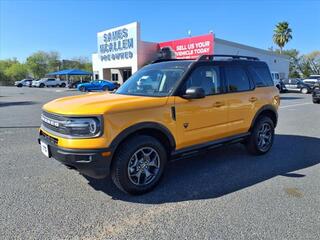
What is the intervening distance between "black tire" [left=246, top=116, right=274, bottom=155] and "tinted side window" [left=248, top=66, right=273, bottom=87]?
740 millimetres

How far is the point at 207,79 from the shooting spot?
4.95m

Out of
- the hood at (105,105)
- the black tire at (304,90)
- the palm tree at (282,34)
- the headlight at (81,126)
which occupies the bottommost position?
the black tire at (304,90)

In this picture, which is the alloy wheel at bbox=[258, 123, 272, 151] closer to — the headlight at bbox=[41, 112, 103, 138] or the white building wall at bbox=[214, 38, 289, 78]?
the headlight at bbox=[41, 112, 103, 138]

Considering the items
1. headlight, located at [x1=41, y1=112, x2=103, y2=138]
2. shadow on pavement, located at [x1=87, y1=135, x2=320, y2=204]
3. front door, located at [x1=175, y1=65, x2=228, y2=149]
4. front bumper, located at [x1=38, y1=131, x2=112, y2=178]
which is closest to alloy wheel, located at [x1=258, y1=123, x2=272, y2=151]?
shadow on pavement, located at [x1=87, y1=135, x2=320, y2=204]

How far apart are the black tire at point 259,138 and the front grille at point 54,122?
12.4 ft

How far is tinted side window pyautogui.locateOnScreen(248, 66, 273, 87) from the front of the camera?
5925 millimetres

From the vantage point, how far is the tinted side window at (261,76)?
233 inches

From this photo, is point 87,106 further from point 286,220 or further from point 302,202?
point 302,202

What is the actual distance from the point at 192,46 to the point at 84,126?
24.5 metres

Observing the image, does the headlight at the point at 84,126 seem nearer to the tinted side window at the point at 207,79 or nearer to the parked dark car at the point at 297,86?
the tinted side window at the point at 207,79

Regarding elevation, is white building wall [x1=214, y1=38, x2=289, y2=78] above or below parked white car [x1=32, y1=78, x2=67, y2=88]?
above

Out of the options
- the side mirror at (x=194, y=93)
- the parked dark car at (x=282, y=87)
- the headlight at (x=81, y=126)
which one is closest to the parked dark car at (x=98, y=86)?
the parked dark car at (x=282, y=87)

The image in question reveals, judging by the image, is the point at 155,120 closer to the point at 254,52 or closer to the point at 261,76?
the point at 261,76

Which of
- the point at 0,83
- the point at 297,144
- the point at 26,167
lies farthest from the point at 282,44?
the point at 0,83
